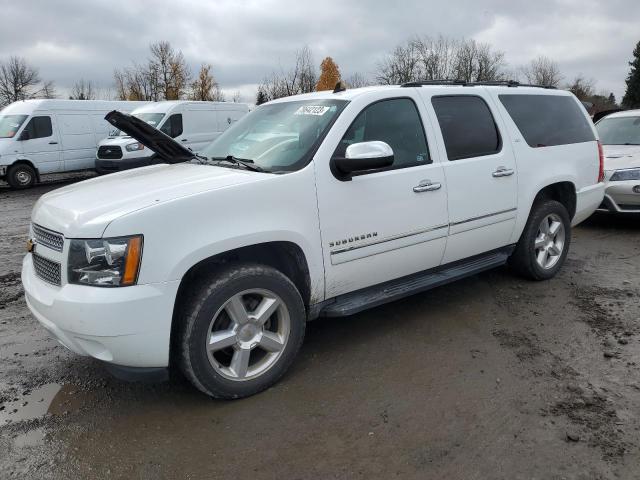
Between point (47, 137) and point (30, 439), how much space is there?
1458 cm

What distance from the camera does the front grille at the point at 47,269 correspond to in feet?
9.41

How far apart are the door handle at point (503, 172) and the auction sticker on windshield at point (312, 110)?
160 centimetres

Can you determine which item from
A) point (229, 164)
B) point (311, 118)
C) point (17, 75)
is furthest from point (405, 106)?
point (17, 75)

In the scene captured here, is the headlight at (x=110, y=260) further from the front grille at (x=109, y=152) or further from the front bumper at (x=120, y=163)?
the front grille at (x=109, y=152)

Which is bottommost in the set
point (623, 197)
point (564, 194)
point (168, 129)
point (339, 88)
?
point (623, 197)

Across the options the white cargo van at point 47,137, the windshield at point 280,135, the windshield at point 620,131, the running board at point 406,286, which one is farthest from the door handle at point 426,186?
the white cargo van at point 47,137

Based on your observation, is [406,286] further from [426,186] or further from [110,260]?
[110,260]

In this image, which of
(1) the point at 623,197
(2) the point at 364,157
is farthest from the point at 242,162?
(1) the point at 623,197

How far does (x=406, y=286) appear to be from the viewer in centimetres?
388

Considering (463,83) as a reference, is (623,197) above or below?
Result: below

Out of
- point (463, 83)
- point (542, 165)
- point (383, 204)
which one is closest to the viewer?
point (383, 204)

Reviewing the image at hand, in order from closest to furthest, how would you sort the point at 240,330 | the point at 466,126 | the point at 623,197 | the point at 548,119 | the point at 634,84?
the point at 240,330
the point at 466,126
the point at 548,119
the point at 623,197
the point at 634,84

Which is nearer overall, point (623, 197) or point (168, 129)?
point (623, 197)

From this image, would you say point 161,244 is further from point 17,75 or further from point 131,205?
point 17,75
